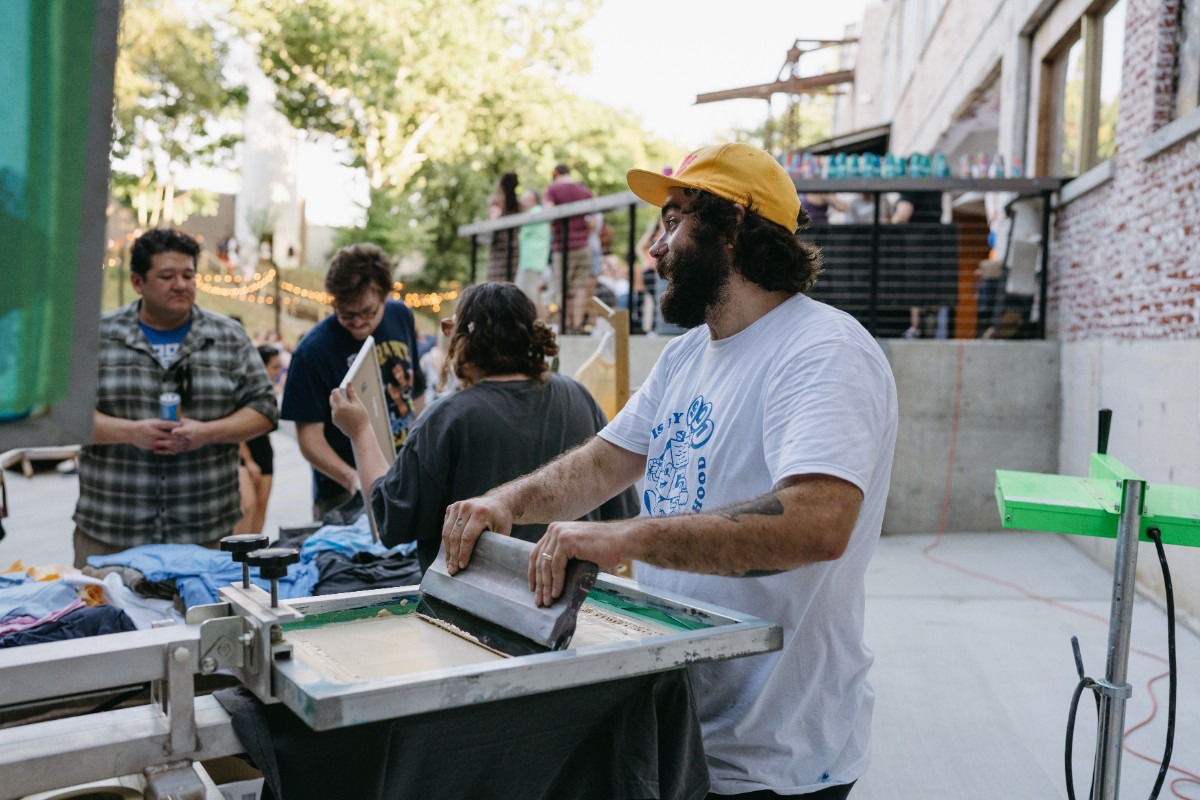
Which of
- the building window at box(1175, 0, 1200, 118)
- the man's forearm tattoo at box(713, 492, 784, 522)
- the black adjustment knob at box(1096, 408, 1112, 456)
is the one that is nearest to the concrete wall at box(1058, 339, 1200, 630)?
the building window at box(1175, 0, 1200, 118)

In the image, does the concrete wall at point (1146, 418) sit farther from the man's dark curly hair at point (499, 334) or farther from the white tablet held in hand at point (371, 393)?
the white tablet held in hand at point (371, 393)

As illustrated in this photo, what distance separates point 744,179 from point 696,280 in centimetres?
23

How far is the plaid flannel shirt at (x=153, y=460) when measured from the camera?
161 inches

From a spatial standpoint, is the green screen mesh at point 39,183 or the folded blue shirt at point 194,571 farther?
the folded blue shirt at point 194,571

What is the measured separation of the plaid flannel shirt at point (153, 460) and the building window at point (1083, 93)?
673 centimetres

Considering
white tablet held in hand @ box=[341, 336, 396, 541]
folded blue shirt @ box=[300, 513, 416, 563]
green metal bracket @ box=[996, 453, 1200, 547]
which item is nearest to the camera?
green metal bracket @ box=[996, 453, 1200, 547]

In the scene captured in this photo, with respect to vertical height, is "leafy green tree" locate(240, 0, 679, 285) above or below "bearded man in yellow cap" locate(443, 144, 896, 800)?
above

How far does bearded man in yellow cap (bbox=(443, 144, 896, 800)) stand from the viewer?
62.6 inches

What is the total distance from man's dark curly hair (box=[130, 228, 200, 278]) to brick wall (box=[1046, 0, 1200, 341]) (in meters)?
5.35

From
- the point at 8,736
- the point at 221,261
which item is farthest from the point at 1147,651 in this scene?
the point at 221,261

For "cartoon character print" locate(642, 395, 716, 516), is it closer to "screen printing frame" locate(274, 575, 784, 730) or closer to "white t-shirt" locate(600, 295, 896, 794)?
"white t-shirt" locate(600, 295, 896, 794)

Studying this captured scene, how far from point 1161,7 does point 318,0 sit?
2406 cm

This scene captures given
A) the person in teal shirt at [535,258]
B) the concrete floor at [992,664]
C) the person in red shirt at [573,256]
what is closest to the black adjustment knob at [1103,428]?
the concrete floor at [992,664]

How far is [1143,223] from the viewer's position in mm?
6500
